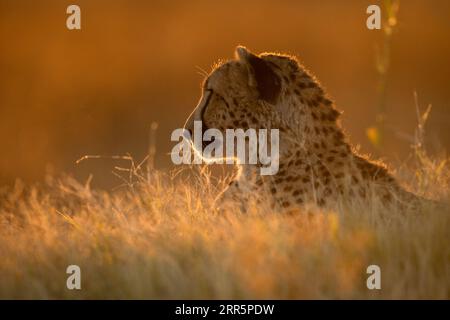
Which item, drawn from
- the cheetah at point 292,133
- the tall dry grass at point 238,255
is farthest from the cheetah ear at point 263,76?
the tall dry grass at point 238,255

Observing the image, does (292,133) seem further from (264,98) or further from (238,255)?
(238,255)

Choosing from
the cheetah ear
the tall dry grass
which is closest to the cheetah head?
the cheetah ear

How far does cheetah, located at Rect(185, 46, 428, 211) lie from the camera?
5.80 m

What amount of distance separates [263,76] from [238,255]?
164 cm

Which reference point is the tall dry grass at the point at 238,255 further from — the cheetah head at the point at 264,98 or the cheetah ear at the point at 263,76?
the cheetah ear at the point at 263,76

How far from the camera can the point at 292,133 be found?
600 cm

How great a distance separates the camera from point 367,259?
4.83 meters

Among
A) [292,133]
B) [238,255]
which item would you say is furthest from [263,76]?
[238,255]

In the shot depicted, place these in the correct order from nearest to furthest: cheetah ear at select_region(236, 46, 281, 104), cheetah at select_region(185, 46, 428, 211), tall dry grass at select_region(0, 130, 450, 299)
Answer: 1. tall dry grass at select_region(0, 130, 450, 299)
2. cheetah at select_region(185, 46, 428, 211)
3. cheetah ear at select_region(236, 46, 281, 104)

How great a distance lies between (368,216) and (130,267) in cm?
140

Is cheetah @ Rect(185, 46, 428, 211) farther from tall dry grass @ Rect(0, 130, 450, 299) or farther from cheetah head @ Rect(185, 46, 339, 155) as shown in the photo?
tall dry grass @ Rect(0, 130, 450, 299)

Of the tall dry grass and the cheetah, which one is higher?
the cheetah
